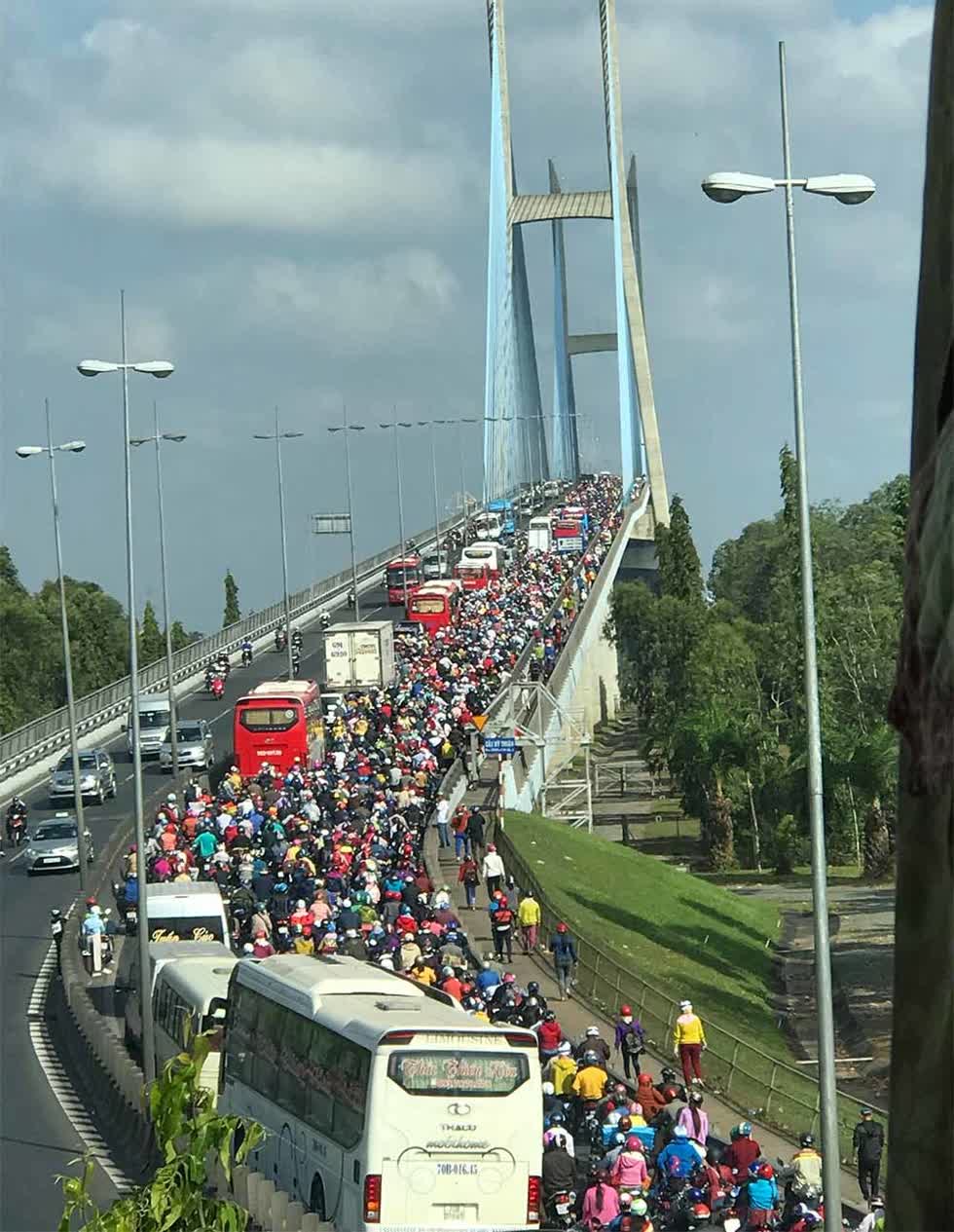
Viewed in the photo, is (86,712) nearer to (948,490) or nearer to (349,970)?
(349,970)

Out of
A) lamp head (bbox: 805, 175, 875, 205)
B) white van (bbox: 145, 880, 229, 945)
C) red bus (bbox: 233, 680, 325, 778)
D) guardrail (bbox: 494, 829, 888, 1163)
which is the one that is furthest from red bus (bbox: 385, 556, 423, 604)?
lamp head (bbox: 805, 175, 875, 205)

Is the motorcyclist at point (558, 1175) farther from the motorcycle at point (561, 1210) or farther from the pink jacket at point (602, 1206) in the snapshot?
the pink jacket at point (602, 1206)

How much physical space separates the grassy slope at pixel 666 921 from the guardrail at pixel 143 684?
12.5 m

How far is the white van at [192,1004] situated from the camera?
21422 mm

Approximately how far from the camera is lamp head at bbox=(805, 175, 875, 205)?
1722 cm

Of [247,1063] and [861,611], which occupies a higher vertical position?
[861,611]

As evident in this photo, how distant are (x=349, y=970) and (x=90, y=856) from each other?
2150 cm

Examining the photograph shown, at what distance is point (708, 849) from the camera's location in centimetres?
6000

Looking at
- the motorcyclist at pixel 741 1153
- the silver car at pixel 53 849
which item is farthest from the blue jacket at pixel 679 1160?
the silver car at pixel 53 849

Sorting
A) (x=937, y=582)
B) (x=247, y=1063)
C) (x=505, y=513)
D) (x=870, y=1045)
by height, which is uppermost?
(x=505, y=513)

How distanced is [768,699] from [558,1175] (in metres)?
57.5

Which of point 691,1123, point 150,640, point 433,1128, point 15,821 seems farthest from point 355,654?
point 150,640

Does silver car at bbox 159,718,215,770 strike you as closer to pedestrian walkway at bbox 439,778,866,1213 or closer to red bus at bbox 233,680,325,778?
red bus at bbox 233,680,325,778

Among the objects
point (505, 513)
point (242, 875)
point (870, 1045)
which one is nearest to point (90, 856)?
point (242, 875)
